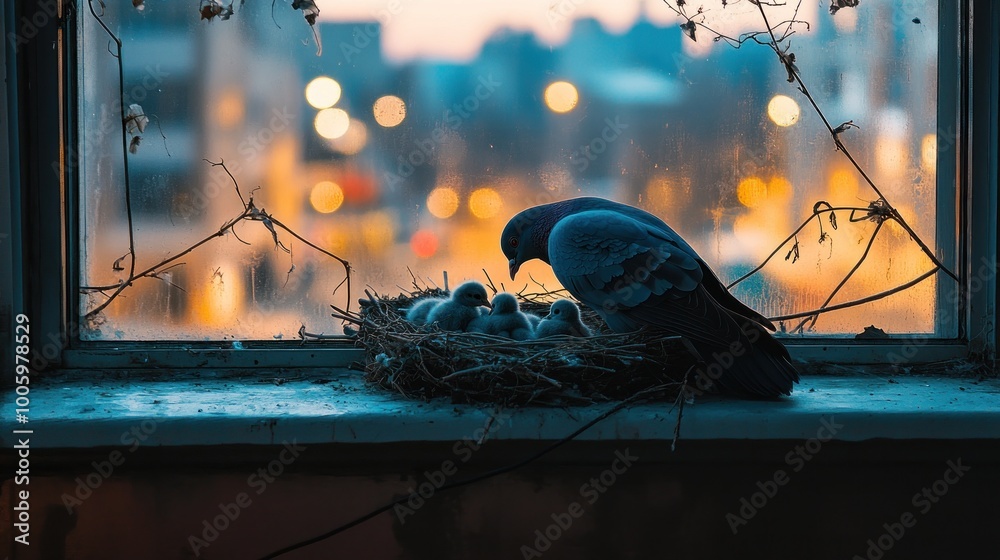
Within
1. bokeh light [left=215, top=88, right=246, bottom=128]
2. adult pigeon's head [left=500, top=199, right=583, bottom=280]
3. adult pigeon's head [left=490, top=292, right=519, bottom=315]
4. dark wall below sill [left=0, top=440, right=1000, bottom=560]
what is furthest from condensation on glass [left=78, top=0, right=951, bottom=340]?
dark wall below sill [left=0, top=440, right=1000, bottom=560]

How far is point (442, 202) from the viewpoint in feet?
6.37

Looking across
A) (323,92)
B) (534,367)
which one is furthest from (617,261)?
(323,92)

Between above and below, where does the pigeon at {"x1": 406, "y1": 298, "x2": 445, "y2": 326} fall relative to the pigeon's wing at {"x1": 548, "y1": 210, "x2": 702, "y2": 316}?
below

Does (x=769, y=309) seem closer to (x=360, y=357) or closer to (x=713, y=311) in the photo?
(x=713, y=311)

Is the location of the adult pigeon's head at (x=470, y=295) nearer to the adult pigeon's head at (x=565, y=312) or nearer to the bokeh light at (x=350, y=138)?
the adult pigeon's head at (x=565, y=312)

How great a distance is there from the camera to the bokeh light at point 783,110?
1.93 metres

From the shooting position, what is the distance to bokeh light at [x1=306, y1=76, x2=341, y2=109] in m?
1.90

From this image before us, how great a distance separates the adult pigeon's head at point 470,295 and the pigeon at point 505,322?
0.11 ft

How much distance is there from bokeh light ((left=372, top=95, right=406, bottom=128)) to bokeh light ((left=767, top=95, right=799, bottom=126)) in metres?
0.95

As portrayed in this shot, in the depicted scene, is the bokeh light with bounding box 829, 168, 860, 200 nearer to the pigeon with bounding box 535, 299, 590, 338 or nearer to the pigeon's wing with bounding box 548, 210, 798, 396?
the pigeon's wing with bounding box 548, 210, 798, 396

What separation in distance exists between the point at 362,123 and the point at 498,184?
0.38 meters

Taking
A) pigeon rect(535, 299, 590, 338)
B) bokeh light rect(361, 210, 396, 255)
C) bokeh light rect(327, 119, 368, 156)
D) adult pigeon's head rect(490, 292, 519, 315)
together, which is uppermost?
bokeh light rect(327, 119, 368, 156)

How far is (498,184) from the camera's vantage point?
196 cm

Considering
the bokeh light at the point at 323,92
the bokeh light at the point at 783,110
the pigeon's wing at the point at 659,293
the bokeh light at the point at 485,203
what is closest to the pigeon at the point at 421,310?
the bokeh light at the point at 485,203
